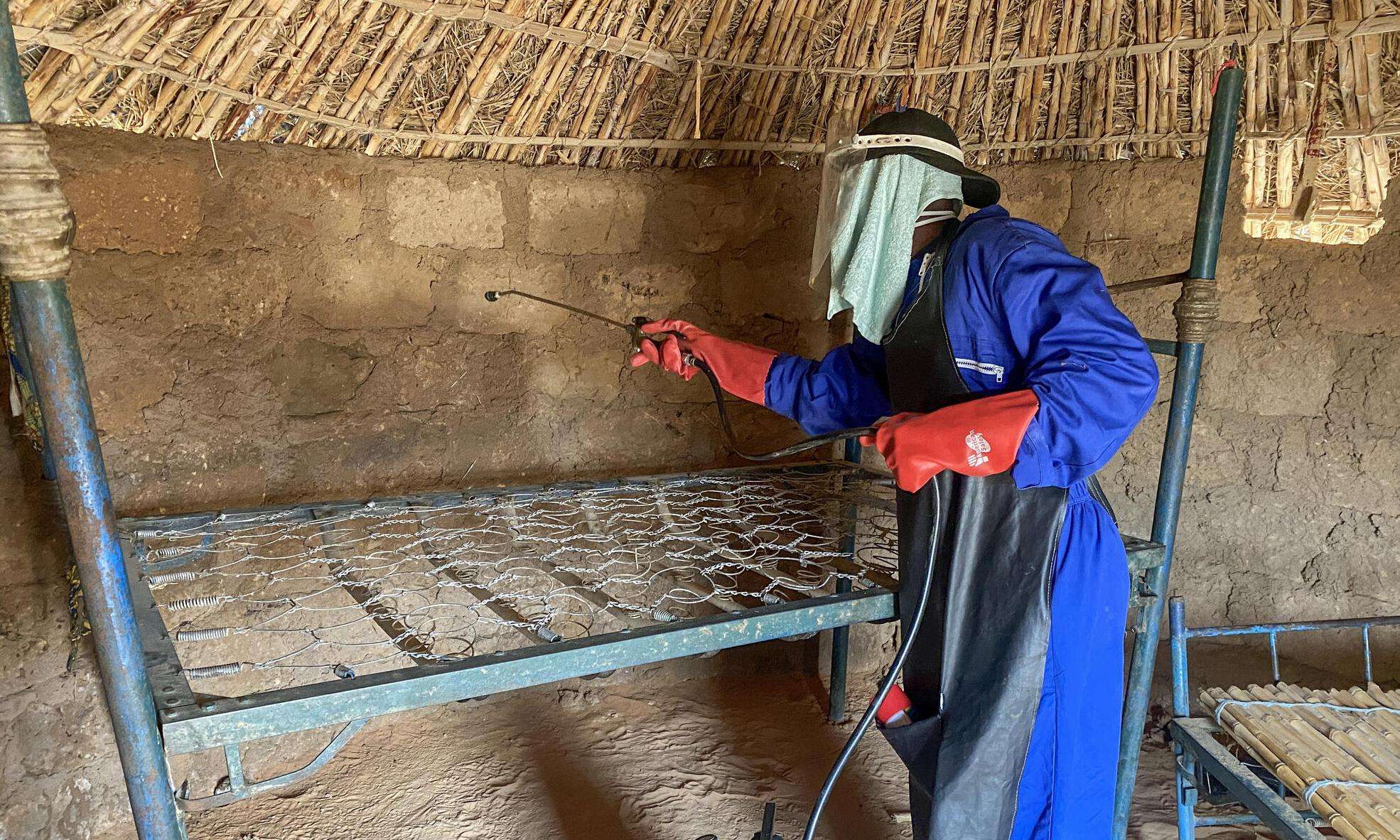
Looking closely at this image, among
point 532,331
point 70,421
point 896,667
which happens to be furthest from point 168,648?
Answer: point 532,331

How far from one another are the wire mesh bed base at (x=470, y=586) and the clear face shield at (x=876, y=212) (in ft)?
1.84

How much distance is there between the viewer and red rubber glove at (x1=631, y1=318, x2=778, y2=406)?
2.13m

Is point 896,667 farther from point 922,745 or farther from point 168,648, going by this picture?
point 168,648

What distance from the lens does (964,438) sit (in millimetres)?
1415

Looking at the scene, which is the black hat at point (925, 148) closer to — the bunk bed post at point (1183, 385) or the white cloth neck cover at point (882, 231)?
the white cloth neck cover at point (882, 231)

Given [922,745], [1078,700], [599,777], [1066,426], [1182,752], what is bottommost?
[599,777]

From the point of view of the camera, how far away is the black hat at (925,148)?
164cm

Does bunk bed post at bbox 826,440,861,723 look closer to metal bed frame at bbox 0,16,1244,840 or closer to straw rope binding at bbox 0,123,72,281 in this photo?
metal bed frame at bbox 0,16,1244,840

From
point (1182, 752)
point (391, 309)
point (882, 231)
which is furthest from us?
point (391, 309)

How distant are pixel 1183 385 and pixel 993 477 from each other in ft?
2.26

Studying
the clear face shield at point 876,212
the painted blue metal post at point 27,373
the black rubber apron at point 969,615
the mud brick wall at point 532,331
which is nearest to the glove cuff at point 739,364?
the clear face shield at point 876,212

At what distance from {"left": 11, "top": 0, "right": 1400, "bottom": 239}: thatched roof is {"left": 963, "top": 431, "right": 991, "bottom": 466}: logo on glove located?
1395 mm

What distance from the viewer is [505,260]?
2.73 metres

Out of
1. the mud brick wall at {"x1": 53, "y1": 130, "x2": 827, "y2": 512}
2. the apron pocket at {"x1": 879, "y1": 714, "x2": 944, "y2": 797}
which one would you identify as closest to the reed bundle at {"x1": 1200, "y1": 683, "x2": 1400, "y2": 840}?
the apron pocket at {"x1": 879, "y1": 714, "x2": 944, "y2": 797}
